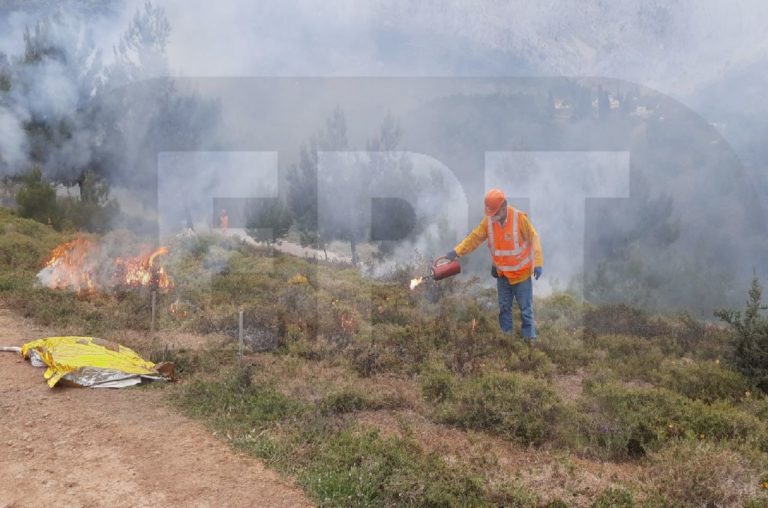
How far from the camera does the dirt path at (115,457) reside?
→ 12.9 ft

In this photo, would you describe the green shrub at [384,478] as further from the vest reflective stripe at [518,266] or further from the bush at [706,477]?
the vest reflective stripe at [518,266]

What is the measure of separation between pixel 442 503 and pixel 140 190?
23.8 m

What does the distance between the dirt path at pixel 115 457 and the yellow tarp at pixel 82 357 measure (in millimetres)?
229

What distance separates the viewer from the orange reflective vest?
7793mm

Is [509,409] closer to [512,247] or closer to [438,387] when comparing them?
[438,387]

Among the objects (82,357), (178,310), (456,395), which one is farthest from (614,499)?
(178,310)

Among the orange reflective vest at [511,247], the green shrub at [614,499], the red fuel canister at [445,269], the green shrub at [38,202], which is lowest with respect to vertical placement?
the green shrub at [614,499]

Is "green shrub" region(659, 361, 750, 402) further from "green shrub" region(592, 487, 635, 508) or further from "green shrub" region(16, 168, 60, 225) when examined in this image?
"green shrub" region(16, 168, 60, 225)

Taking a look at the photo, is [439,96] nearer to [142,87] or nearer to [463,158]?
[463,158]

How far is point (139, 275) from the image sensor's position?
10766 mm

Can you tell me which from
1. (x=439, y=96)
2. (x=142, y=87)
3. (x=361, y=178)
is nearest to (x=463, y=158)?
(x=439, y=96)

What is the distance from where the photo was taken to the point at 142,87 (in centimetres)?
2402

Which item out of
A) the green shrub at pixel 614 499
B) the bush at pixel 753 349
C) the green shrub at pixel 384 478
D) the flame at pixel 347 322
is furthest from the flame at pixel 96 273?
the bush at pixel 753 349

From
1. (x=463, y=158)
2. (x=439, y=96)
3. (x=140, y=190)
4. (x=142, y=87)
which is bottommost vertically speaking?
(x=140, y=190)
